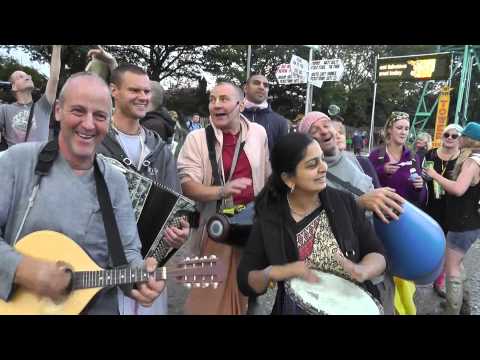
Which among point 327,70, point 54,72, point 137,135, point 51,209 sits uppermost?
point 327,70

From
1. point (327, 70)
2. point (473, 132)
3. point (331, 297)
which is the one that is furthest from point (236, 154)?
point (327, 70)

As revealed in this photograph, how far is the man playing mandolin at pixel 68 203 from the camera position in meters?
1.76

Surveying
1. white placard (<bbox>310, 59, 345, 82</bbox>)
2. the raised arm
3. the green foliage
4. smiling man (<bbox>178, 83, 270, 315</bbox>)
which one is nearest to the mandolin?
smiling man (<bbox>178, 83, 270, 315</bbox>)

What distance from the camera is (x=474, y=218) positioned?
12.9 ft

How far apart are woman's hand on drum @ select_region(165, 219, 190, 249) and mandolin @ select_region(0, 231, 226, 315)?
665mm

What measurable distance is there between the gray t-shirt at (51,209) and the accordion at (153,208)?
537 millimetres

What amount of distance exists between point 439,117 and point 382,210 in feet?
58.6

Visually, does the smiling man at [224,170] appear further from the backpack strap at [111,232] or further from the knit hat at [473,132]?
the knit hat at [473,132]

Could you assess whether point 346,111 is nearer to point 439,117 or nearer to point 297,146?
point 439,117

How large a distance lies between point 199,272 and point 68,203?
698mm

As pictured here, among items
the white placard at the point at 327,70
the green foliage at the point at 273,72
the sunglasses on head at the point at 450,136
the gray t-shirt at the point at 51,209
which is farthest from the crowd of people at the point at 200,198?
the green foliage at the point at 273,72

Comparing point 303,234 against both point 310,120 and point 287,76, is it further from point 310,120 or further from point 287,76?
point 287,76

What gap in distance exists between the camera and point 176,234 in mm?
2559

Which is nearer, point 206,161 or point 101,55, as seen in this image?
point 206,161
